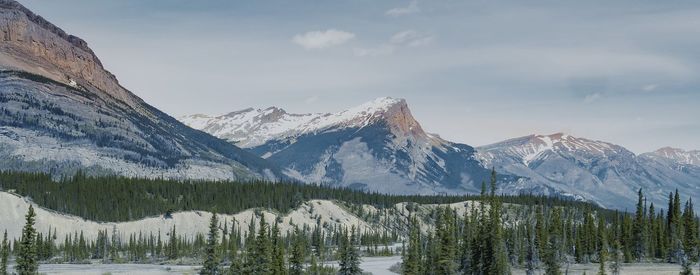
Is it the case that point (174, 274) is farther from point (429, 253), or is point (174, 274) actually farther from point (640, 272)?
point (640, 272)

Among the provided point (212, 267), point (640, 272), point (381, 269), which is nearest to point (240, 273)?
point (212, 267)

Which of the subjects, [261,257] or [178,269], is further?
[178,269]

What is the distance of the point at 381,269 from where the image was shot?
19612 cm

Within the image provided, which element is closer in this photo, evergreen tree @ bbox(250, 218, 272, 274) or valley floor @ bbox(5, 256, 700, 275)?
evergreen tree @ bbox(250, 218, 272, 274)

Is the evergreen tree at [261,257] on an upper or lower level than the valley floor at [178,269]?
A: upper

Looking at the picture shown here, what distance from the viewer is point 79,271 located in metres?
175

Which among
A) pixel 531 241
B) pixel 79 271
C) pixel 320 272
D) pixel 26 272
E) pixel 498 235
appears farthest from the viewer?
pixel 531 241

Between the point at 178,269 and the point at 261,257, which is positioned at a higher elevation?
the point at 261,257

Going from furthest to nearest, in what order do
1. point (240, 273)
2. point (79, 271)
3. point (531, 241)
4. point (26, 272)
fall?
point (531, 241)
point (79, 271)
point (240, 273)
point (26, 272)

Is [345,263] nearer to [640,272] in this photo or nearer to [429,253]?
[429,253]

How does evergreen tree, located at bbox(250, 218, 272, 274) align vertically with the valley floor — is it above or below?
above

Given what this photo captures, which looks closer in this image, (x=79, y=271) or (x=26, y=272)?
(x=26, y=272)

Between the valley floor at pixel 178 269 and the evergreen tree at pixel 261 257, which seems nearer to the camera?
the evergreen tree at pixel 261 257

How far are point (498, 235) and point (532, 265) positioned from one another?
4671cm
